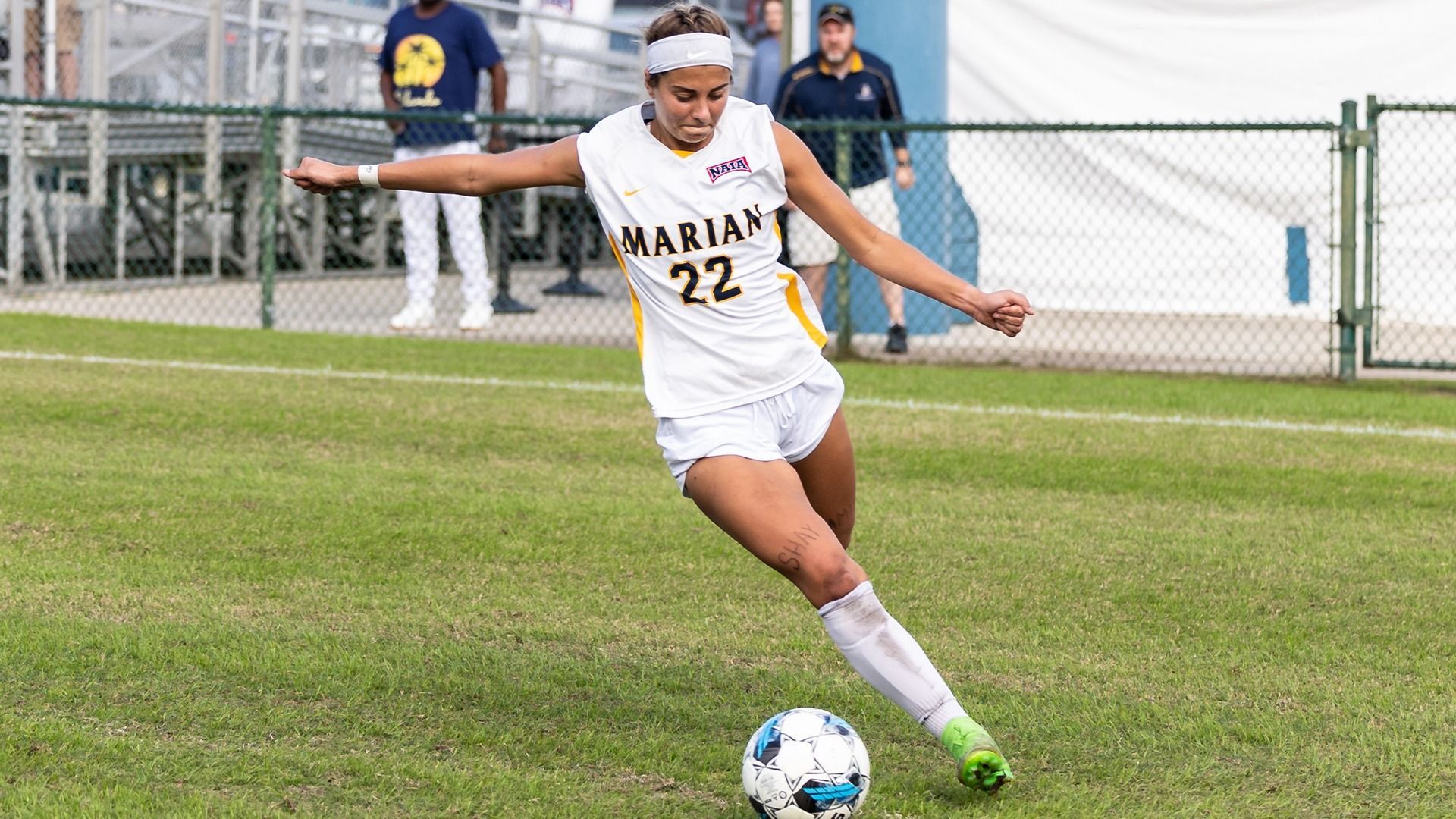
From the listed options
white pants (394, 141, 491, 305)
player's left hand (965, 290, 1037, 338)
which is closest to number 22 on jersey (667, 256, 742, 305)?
player's left hand (965, 290, 1037, 338)

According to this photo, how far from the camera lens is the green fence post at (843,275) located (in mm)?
12398

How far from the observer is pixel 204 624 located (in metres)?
5.52

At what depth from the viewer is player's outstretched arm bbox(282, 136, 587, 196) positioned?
4645 millimetres

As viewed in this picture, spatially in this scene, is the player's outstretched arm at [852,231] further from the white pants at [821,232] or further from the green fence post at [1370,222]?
the white pants at [821,232]

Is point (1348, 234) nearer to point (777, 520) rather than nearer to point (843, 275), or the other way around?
point (843, 275)

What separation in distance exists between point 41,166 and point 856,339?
27.1 ft

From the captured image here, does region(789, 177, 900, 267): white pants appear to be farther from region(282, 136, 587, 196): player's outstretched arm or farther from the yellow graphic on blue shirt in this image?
region(282, 136, 587, 196): player's outstretched arm

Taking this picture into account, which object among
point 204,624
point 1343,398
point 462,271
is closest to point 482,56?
point 462,271

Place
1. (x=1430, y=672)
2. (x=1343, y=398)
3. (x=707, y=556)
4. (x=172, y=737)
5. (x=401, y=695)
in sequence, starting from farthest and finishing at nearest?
(x=1343, y=398), (x=707, y=556), (x=1430, y=672), (x=401, y=695), (x=172, y=737)

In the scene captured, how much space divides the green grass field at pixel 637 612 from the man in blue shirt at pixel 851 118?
254 cm

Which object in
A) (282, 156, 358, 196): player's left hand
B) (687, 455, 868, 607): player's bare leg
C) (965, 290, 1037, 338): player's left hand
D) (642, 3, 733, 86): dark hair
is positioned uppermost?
(642, 3, 733, 86): dark hair

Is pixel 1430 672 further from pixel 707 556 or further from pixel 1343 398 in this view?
pixel 1343 398

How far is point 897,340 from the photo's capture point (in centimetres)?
1280

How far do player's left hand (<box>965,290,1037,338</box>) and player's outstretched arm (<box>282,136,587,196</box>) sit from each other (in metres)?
1.06
